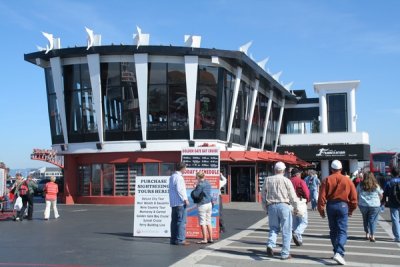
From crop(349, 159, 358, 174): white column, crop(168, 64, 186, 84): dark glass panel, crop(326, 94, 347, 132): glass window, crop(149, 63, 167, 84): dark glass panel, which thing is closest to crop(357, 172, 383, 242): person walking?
crop(168, 64, 186, 84): dark glass panel

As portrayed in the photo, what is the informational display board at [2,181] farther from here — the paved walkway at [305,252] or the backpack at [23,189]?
the paved walkway at [305,252]

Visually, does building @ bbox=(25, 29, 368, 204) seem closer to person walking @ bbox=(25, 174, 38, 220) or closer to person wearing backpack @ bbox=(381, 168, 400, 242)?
person walking @ bbox=(25, 174, 38, 220)

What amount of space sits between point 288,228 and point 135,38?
21.9 m

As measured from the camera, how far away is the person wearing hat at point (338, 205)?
8.97 m

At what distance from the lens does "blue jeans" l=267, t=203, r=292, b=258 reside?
368 inches

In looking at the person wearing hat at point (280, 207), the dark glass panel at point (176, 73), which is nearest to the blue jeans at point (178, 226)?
the person wearing hat at point (280, 207)

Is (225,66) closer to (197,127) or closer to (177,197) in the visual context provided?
(197,127)

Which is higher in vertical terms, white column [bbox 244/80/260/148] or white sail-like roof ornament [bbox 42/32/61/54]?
white sail-like roof ornament [bbox 42/32/61/54]

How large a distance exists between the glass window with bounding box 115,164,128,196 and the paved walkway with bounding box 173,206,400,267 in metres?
16.7

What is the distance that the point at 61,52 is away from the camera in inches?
1195

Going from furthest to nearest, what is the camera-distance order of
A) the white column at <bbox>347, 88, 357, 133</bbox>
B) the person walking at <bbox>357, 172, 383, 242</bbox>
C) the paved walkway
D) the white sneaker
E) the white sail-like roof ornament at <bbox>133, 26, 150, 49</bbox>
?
the white column at <bbox>347, 88, 357, 133</bbox>
the white sail-like roof ornament at <bbox>133, 26, 150, 49</bbox>
the person walking at <bbox>357, 172, 383, 242</bbox>
the paved walkway
the white sneaker

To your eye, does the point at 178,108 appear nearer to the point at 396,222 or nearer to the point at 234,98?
the point at 234,98

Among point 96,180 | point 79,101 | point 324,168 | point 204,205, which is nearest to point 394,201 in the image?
point 204,205

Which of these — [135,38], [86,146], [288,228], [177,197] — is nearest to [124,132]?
[86,146]
